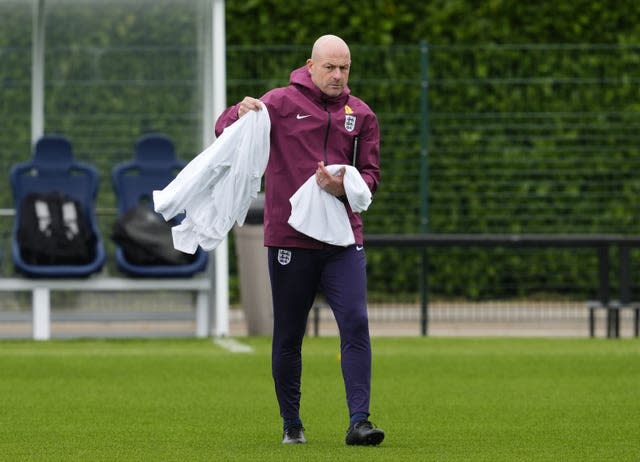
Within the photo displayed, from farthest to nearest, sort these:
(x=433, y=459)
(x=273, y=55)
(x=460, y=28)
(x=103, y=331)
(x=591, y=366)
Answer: (x=460, y=28), (x=273, y=55), (x=103, y=331), (x=591, y=366), (x=433, y=459)

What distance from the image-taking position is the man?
770 centimetres

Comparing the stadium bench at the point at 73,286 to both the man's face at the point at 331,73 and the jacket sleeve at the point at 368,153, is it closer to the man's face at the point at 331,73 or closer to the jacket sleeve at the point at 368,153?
the jacket sleeve at the point at 368,153

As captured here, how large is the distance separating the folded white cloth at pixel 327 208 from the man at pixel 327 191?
1.7 inches

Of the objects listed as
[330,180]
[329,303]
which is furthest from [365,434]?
[330,180]

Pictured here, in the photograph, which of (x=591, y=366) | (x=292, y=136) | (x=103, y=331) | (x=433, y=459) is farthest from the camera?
(x=103, y=331)

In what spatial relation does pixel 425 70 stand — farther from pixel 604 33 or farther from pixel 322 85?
pixel 322 85

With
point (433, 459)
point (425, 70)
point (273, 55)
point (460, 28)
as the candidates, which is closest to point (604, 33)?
point (460, 28)

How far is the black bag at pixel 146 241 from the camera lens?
1502 centimetres

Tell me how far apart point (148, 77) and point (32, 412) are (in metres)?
7.29

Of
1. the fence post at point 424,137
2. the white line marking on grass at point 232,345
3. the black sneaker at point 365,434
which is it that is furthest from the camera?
the fence post at point 424,137

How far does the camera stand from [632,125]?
1717cm

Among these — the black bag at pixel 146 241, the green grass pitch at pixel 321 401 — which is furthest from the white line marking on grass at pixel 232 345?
the black bag at pixel 146 241

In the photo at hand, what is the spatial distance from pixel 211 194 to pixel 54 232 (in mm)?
7015

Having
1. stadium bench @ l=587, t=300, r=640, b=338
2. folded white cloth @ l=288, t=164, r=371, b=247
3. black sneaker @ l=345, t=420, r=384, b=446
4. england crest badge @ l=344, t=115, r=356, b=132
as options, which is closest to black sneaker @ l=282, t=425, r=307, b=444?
black sneaker @ l=345, t=420, r=384, b=446
